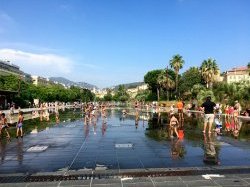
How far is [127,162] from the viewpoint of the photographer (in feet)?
32.9

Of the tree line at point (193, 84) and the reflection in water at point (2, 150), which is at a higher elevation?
the tree line at point (193, 84)

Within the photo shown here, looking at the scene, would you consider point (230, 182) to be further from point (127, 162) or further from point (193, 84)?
point (193, 84)

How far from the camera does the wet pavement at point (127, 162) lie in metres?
7.98

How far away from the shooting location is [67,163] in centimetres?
999

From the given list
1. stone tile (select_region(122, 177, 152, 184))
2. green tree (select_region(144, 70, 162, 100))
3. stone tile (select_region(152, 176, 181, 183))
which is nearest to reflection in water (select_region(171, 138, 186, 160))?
stone tile (select_region(152, 176, 181, 183))

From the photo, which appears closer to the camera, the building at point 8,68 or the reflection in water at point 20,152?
the reflection in water at point 20,152

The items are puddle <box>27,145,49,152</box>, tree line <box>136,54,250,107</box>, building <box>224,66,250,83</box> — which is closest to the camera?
puddle <box>27,145,49,152</box>

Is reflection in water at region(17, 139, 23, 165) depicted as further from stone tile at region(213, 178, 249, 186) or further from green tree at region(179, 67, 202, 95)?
green tree at region(179, 67, 202, 95)

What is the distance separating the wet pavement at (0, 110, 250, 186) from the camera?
7.98 metres

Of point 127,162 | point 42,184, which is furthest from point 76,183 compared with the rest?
point 127,162

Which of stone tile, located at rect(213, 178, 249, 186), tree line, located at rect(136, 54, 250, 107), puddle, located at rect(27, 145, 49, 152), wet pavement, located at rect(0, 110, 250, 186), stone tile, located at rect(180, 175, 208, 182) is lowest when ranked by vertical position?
stone tile, located at rect(213, 178, 249, 186)

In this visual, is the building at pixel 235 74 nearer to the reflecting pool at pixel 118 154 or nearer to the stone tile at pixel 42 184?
the reflecting pool at pixel 118 154

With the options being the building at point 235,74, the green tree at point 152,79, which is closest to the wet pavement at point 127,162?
the green tree at point 152,79

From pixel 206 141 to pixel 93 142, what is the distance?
4173mm
